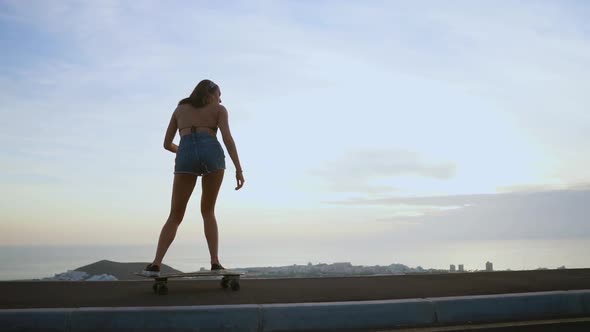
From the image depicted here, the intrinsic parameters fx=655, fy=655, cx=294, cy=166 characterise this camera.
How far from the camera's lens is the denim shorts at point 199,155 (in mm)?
6965

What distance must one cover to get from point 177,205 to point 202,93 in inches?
49.1

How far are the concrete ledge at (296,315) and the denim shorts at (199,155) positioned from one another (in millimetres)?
2027

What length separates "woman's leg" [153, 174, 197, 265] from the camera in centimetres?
699

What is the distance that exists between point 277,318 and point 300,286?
2143 mm

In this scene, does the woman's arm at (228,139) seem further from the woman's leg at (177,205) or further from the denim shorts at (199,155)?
the woman's leg at (177,205)

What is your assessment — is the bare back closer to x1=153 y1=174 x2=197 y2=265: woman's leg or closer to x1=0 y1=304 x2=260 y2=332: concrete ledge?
x1=153 y1=174 x2=197 y2=265: woman's leg

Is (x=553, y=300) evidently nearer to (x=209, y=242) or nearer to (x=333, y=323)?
(x=333, y=323)

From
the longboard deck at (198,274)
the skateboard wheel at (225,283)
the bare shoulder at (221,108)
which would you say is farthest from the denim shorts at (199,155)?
the skateboard wheel at (225,283)

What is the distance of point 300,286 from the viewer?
7.48 metres

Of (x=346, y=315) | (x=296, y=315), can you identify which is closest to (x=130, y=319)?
(x=296, y=315)

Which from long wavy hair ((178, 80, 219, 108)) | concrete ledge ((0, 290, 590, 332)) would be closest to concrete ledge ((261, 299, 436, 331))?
concrete ledge ((0, 290, 590, 332))

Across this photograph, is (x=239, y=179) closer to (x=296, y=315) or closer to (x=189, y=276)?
(x=189, y=276)

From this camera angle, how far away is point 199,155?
6961mm

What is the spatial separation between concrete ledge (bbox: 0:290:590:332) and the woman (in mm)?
1743
